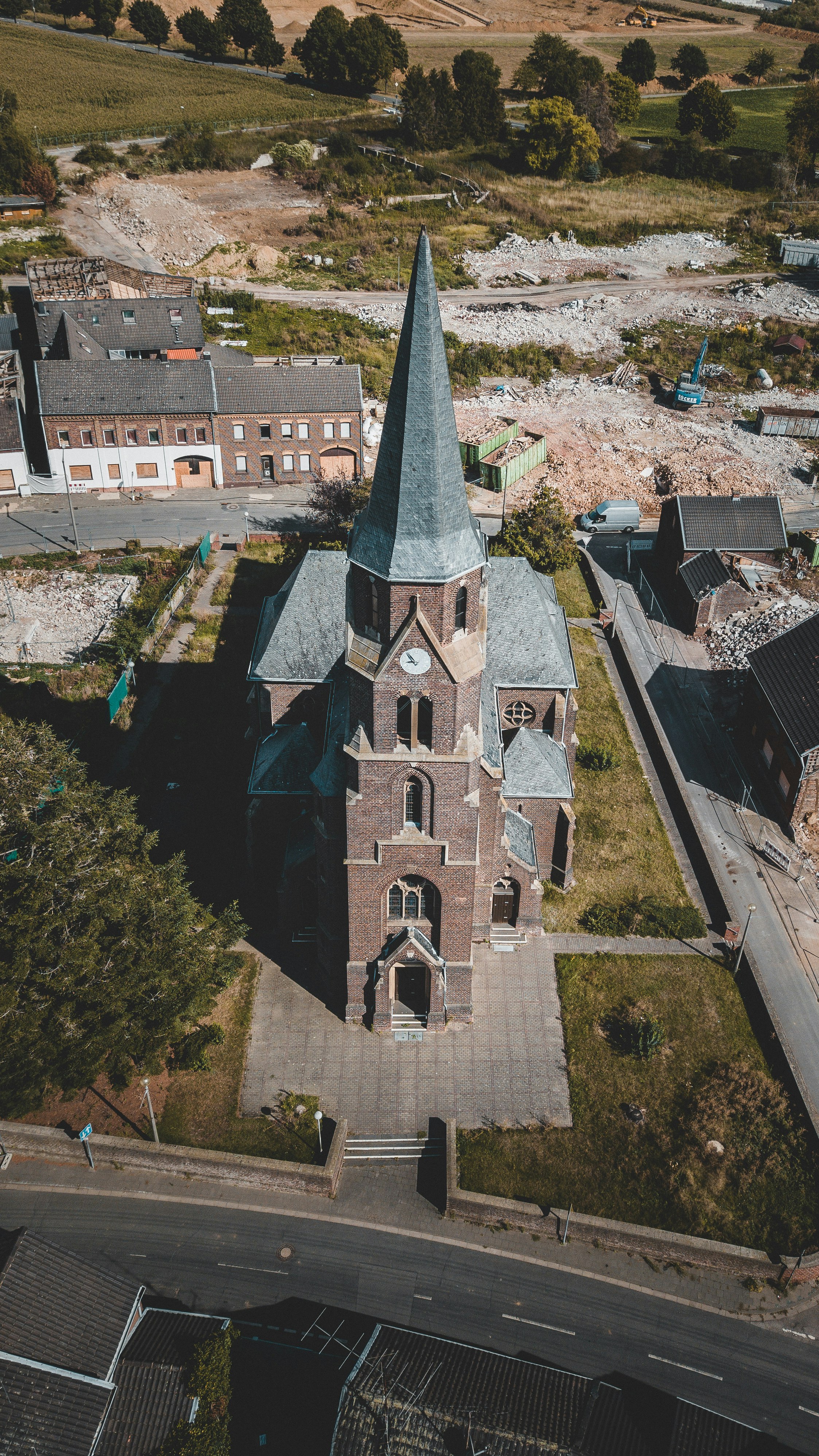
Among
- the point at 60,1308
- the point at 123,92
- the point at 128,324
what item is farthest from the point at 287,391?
the point at 123,92

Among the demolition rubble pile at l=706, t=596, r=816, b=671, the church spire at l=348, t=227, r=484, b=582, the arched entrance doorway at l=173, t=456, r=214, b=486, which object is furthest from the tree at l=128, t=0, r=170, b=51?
the church spire at l=348, t=227, r=484, b=582

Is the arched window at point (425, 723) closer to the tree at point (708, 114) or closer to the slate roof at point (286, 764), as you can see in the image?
the slate roof at point (286, 764)

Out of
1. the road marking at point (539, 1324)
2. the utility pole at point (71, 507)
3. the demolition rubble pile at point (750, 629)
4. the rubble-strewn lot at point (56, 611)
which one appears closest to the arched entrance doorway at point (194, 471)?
the utility pole at point (71, 507)

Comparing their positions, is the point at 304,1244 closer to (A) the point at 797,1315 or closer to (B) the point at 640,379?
(A) the point at 797,1315

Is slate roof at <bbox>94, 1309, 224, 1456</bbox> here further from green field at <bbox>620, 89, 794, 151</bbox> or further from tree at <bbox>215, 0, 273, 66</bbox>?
tree at <bbox>215, 0, 273, 66</bbox>

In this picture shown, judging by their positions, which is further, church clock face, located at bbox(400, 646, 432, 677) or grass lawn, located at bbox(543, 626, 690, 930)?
grass lawn, located at bbox(543, 626, 690, 930)

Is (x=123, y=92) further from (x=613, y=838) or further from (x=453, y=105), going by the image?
(x=613, y=838)
